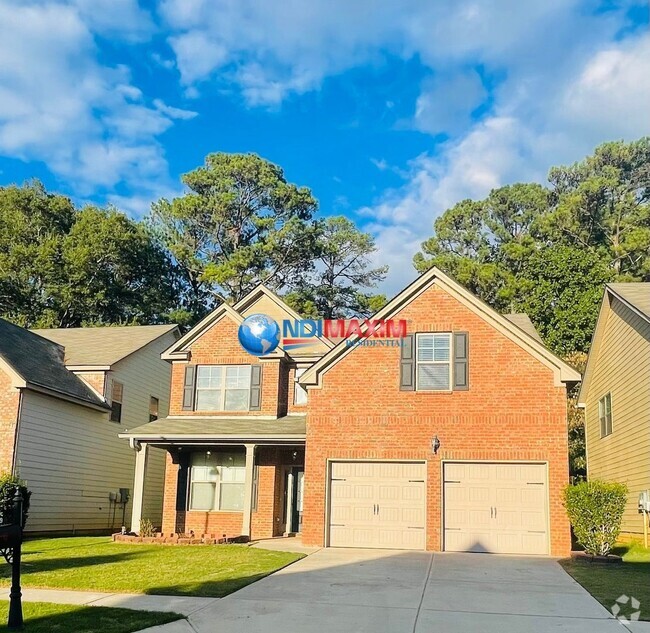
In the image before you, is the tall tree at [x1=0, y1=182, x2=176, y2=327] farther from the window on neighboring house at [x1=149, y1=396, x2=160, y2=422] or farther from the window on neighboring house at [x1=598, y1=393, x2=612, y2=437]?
the window on neighboring house at [x1=598, y1=393, x2=612, y2=437]

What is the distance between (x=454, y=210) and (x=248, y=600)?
37.0m

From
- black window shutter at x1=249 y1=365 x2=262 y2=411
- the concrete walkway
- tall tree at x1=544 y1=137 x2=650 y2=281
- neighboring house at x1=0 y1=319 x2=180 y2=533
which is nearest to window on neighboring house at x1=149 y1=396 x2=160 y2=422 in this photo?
neighboring house at x1=0 y1=319 x2=180 y2=533

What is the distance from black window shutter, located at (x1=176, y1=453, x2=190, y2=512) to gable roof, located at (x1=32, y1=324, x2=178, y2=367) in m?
4.18

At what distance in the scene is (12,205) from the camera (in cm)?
4094

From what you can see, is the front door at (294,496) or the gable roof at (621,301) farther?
the front door at (294,496)

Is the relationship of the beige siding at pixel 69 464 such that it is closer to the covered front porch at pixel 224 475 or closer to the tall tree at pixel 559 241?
the covered front porch at pixel 224 475

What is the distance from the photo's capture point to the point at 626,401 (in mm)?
18922

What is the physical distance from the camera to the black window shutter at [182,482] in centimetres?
2119

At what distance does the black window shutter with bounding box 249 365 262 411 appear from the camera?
70.9ft

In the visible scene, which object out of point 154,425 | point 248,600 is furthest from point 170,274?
point 248,600

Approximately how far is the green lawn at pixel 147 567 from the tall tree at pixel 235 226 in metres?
28.1

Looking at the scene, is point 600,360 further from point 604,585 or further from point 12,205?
point 12,205

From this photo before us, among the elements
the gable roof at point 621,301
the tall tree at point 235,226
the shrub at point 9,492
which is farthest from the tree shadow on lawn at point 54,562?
the tall tree at point 235,226

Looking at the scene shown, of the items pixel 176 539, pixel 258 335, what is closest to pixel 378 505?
pixel 176 539
